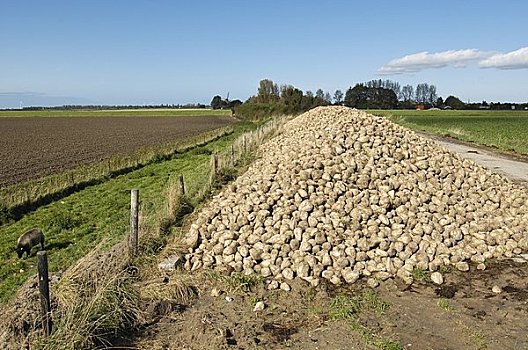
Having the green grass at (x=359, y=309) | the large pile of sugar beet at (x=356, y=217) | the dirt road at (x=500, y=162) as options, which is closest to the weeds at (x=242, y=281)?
the large pile of sugar beet at (x=356, y=217)

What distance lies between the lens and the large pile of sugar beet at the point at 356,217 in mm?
7422

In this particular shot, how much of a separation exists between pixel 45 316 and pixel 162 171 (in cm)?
1581

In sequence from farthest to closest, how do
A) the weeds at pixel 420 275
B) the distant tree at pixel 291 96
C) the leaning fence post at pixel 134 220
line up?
the distant tree at pixel 291 96 < the leaning fence post at pixel 134 220 < the weeds at pixel 420 275

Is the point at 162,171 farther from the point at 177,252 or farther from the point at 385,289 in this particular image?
the point at 385,289

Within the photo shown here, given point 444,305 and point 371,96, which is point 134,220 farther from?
point 371,96

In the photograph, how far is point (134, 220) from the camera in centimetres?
739

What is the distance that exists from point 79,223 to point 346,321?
797 centimetres

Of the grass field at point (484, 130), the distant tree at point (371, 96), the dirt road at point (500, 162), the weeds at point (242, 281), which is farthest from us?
the distant tree at point (371, 96)

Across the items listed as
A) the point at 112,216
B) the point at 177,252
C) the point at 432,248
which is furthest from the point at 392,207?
the point at 112,216

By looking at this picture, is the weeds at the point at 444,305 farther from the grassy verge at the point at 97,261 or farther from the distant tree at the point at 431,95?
the distant tree at the point at 431,95

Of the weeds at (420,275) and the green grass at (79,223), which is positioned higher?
the weeds at (420,275)

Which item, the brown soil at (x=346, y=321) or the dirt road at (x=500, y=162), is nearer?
the brown soil at (x=346, y=321)

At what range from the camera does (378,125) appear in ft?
42.2

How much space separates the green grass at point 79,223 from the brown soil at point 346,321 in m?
2.15
